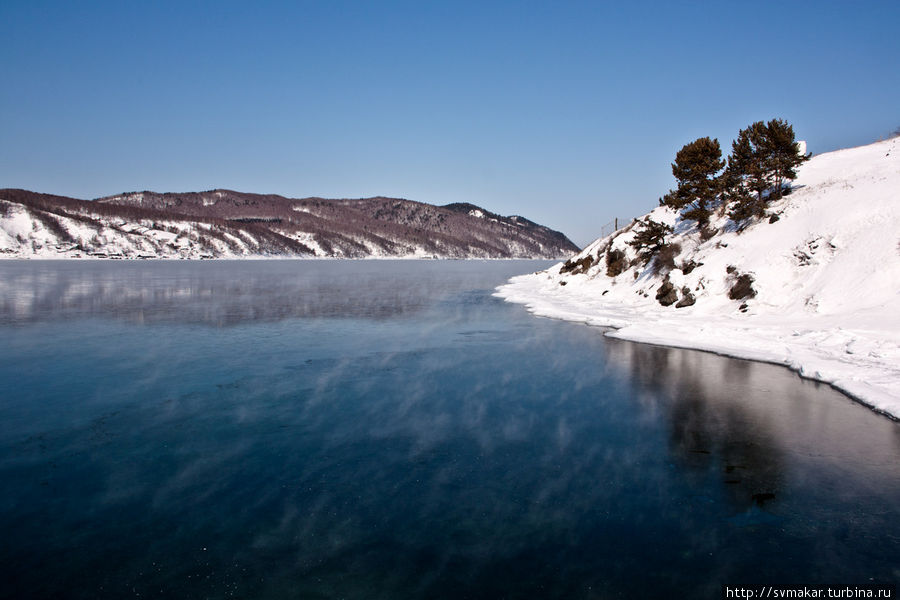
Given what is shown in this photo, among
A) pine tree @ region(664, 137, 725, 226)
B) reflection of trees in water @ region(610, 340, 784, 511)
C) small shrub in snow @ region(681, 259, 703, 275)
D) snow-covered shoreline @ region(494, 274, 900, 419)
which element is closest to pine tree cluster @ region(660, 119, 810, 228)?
pine tree @ region(664, 137, 725, 226)

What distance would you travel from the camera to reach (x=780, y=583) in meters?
5.79

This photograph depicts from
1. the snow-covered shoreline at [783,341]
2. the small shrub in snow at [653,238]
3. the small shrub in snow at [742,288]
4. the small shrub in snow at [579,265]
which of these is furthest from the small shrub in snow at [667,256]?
the small shrub in snow at [579,265]

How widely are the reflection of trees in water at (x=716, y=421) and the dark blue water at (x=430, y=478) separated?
0.06 meters

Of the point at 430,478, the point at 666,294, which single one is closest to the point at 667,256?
the point at 666,294

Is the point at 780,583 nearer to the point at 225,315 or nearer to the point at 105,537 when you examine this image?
the point at 105,537

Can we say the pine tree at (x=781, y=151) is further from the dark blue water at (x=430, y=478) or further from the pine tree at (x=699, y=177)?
the dark blue water at (x=430, y=478)

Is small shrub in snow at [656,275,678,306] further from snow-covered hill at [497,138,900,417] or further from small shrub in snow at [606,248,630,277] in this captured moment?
small shrub in snow at [606,248,630,277]

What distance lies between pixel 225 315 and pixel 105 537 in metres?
22.0

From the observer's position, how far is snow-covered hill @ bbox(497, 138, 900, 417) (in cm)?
1670

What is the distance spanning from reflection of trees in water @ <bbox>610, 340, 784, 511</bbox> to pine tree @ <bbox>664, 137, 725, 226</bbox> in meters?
20.4

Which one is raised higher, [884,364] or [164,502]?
[884,364]

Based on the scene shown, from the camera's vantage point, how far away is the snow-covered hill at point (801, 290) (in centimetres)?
1670

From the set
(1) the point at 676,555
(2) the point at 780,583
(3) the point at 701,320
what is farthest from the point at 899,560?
(3) the point at 701,320

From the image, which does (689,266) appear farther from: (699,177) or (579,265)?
(579,265)
